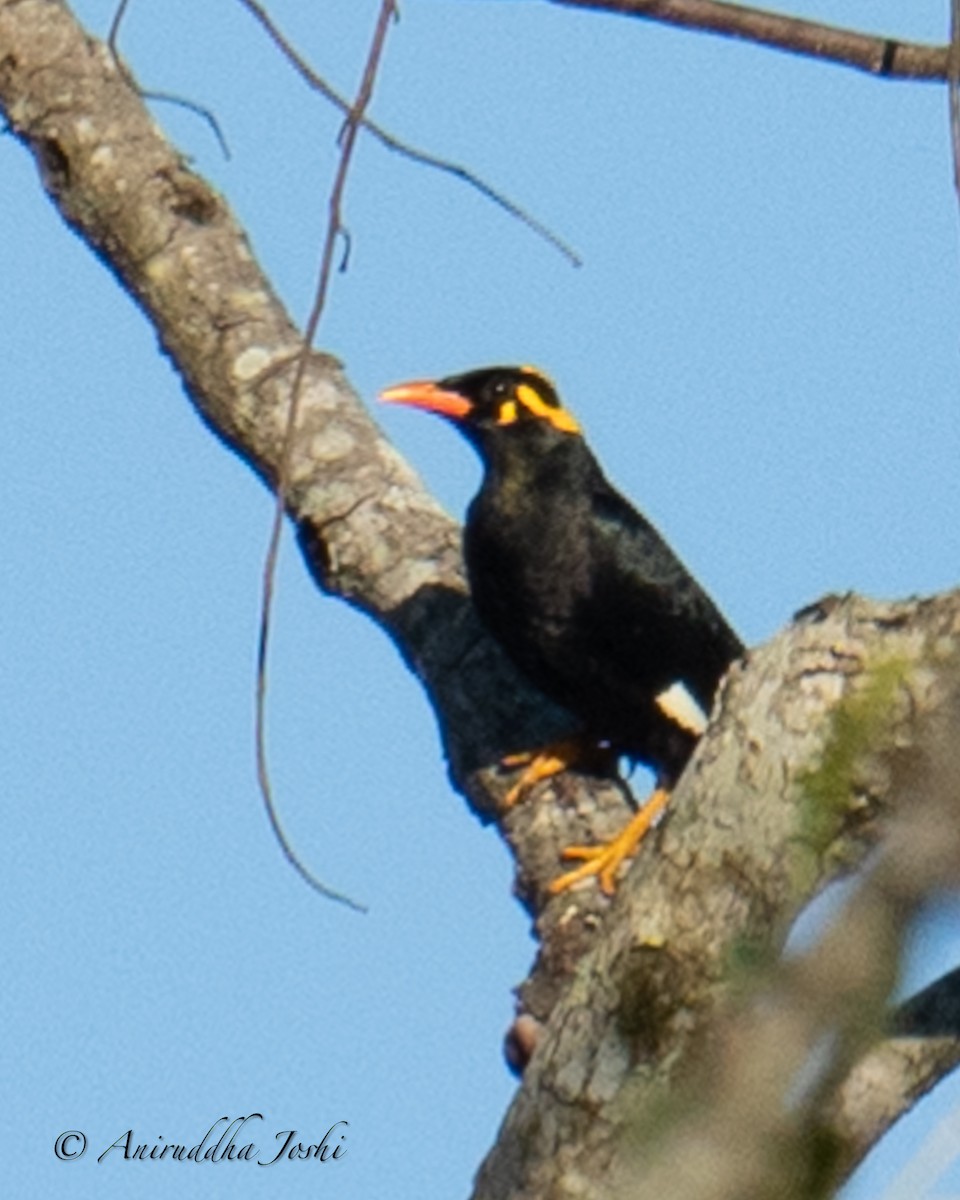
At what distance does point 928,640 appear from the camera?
6.40 ft

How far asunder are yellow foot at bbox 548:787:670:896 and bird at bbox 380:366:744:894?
0.29 m

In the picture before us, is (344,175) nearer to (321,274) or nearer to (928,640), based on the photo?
(321,274)

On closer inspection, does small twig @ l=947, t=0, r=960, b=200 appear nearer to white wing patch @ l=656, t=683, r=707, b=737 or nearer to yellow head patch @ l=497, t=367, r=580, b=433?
white wing patch @ l=656, t=683, r=707, b=737

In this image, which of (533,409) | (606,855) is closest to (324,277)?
(606,855)

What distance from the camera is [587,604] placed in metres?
5.68

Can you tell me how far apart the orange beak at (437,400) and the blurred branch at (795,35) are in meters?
3.48

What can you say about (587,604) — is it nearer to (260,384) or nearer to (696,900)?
(260,384)

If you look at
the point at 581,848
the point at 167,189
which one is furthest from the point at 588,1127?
the point at 167,189

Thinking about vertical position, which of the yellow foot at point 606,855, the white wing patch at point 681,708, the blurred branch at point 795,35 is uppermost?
the white wing patch at point 681,708

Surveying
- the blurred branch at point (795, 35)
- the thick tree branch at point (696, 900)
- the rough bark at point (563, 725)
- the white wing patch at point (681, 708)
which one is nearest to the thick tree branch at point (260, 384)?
the rough bark at point (563, 725)

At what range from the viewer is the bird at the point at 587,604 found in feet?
17.6

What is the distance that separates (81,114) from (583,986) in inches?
147

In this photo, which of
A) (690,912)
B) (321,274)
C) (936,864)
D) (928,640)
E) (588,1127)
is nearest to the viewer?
(936,864)

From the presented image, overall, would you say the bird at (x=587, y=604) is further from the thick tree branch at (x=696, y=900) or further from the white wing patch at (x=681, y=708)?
the thick tree branch at (x=696, y=900)
